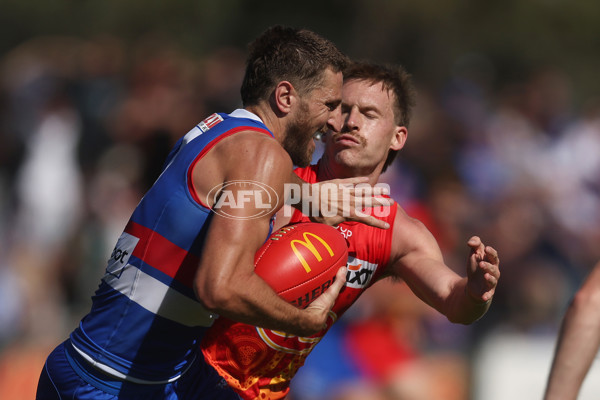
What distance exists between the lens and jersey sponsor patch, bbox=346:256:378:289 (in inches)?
183

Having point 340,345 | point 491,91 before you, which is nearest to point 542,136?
point 491,91

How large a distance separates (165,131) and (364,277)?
4.72 meters

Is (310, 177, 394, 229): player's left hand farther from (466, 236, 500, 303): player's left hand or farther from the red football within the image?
(466, 236, 500, 303): player's left hand

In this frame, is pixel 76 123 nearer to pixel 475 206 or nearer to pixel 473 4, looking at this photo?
pixel 475 206

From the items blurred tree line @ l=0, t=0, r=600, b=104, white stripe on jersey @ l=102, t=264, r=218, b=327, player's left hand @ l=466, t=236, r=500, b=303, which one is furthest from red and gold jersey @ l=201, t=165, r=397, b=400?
blurred tree line @ l=0, t=0, r=600, b=104

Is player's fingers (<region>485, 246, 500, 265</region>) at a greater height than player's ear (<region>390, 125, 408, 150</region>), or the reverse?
player's ear (<region>390, 125, 408, 150</region>)

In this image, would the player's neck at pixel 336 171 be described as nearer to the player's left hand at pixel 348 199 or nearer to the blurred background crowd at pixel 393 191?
the player's left hand at pixel 348 199

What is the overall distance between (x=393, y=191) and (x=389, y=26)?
768 centimetres

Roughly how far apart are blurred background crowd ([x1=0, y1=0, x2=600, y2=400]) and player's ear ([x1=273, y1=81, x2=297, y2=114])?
A: 367 centimetres

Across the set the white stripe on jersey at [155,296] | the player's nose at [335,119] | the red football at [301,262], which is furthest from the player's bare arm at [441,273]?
the white stripe on jersey at [155,296]

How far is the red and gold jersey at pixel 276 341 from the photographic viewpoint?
172 inches

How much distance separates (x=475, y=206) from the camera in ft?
30.0

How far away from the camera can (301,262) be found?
398 cm

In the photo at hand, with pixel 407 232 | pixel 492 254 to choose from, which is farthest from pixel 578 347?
pixel 407 232
